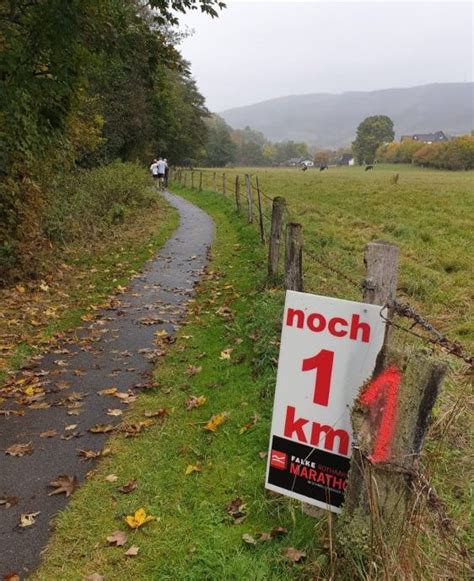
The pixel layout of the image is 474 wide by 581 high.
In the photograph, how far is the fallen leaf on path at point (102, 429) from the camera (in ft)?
16.4

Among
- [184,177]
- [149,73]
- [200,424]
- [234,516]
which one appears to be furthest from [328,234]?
[184,177]

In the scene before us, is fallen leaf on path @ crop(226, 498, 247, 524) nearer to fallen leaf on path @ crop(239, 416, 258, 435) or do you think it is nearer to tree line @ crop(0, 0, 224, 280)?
fallen leaf on path @ crop(239, 416, 258, 435)

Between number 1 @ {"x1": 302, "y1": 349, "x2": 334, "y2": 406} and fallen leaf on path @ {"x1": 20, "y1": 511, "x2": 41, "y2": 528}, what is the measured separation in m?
2.38

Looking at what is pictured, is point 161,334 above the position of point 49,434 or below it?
above

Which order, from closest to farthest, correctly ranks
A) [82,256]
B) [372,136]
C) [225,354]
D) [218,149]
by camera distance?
[225,354], [82,256], [218,149], [372,136]

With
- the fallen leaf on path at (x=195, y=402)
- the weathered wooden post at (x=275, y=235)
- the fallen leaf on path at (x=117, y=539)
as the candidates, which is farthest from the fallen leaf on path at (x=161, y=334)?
the fallen leaf on path at (x=117, y=539)

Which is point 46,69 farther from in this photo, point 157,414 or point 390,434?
point 390,434

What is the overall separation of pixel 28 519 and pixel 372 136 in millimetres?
136220

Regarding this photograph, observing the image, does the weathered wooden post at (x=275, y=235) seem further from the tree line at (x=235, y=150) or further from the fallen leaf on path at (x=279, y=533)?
the tree line at (x=235, y=150)

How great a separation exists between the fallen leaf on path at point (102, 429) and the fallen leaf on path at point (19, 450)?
0.57 m

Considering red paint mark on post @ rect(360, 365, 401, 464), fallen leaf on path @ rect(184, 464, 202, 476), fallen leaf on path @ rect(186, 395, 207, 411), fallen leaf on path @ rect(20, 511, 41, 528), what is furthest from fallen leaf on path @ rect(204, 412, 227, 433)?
red paint mark on post @ rect(360, 365, 401, 464)

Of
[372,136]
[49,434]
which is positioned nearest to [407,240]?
[49,434]

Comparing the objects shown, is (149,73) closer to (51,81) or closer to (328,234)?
(51,81)

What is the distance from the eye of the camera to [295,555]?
319 centimetres
